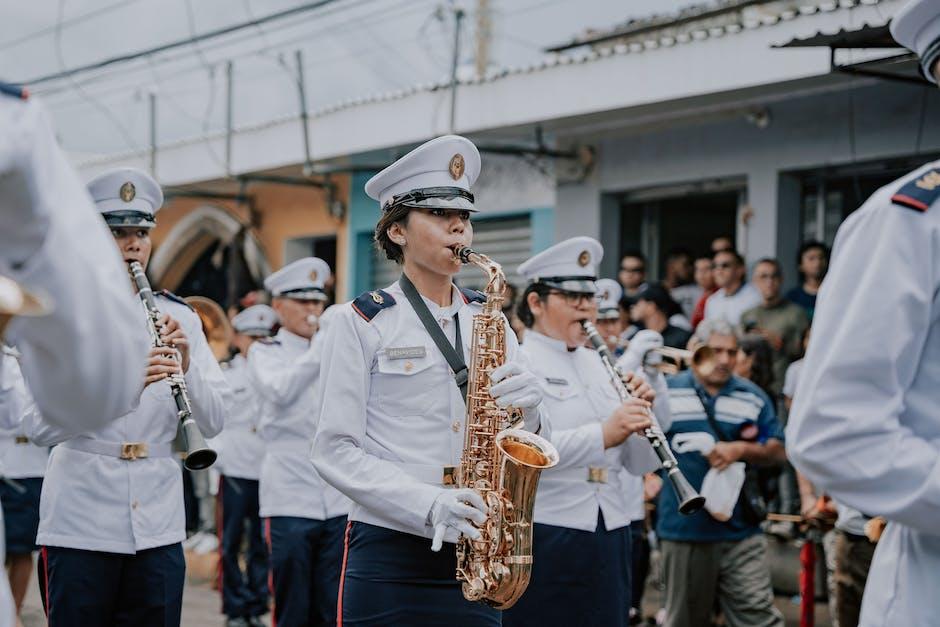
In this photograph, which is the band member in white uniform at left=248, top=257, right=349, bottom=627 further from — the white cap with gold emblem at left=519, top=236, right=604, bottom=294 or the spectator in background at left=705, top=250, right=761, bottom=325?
the spectator in background at left=705, top=250, right=761, bottom=325

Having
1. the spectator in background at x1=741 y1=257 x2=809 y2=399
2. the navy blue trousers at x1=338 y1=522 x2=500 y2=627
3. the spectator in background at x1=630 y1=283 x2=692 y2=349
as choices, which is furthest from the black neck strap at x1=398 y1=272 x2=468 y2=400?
the spectator in background at x1=741 y1=257 x2=809 y2=399

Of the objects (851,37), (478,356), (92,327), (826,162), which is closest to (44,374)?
(92,327)

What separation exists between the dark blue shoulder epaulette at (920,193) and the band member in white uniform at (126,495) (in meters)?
3.12

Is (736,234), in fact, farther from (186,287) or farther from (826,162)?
(186,287)

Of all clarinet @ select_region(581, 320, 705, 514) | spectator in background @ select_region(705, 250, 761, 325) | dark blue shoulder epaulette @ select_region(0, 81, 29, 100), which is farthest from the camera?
spectator in background @ select_region(705, 250, 761, 325)

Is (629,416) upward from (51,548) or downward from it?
upward

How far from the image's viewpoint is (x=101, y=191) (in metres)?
5.15

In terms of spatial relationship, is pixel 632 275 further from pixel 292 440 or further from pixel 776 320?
pixel 292 440

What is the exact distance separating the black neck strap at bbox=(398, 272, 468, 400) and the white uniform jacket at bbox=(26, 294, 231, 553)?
120cm

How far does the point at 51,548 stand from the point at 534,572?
2.06 m

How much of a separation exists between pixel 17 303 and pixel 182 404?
10.3 feet

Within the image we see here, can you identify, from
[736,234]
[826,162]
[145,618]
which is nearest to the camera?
[145,618]

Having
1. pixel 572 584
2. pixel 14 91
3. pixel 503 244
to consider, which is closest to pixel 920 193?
pixel 14 91

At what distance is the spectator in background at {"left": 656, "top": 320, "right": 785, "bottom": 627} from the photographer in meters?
7.16
